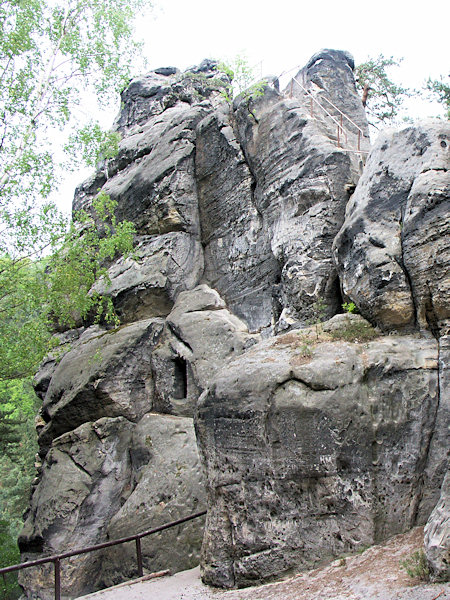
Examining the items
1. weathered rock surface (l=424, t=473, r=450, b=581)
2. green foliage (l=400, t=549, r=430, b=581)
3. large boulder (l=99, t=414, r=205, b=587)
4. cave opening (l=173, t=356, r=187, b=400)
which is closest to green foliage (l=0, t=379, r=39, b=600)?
cave opening (l=173, t=356, r=187, b=400)

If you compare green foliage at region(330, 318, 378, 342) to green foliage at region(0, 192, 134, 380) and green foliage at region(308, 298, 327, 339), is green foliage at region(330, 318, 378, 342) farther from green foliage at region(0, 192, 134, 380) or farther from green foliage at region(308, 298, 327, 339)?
green foliage at region(0, 192, 134, 380)

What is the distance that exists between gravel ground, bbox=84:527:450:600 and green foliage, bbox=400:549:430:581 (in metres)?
0.07

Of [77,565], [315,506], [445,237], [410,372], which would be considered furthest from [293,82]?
[77,565]

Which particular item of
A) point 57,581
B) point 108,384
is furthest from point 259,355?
point 108,384

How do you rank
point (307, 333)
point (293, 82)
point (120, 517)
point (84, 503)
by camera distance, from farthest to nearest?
1. point (293, 82)
2. point (84, 503)
3. point (120, 517)
4. point (307, 333)

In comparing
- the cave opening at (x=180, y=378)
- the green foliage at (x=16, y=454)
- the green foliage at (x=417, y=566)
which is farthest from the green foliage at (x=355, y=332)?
the green foliage at (x=16, y=454)

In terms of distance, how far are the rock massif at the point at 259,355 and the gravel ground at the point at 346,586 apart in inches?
10.4

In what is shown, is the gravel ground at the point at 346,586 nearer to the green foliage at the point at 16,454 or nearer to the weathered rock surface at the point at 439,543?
the weathered rock surface at the point at 439,543

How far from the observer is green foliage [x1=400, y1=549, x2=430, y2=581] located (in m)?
5.18

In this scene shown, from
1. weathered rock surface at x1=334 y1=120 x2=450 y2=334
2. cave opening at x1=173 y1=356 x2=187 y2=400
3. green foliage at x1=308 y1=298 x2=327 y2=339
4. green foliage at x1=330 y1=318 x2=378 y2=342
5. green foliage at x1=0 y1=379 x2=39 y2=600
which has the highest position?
weathered rock surface at x1=334 y1=120 x2=450 y2=334

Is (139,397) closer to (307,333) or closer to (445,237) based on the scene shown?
(307,333)

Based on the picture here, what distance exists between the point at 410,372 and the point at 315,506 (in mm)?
2342

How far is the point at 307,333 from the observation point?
8695mm

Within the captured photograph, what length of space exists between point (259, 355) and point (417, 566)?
3995 millimetres
